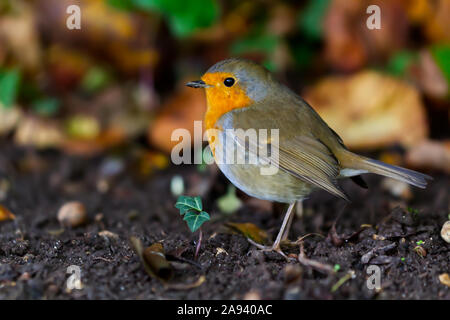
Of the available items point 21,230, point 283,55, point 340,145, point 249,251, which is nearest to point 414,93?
point 283,55

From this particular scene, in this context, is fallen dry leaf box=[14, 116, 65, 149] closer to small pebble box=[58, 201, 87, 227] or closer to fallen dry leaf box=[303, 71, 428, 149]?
small pebble box=[58, 201, 87, 227]

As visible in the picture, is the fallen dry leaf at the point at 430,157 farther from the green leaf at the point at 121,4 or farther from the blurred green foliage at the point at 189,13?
the green leaf at the point at 121,4

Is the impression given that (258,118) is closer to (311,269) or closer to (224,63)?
(224,63)

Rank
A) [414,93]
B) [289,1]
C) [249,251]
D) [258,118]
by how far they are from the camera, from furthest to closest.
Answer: [289,1], [414,93], [258,118], [249,251]

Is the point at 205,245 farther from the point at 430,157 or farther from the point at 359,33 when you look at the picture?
the point at 359,33

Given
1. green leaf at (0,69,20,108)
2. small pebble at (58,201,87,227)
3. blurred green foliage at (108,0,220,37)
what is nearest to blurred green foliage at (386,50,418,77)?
blurred green foliage at (108,0,220,37)

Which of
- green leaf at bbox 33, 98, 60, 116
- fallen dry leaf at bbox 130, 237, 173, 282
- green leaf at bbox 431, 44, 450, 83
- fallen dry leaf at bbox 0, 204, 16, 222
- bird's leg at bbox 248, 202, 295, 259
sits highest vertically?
green leaf at bbox 431, 44, 450, 83

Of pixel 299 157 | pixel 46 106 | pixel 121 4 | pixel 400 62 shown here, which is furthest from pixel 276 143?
pixel 46 106
